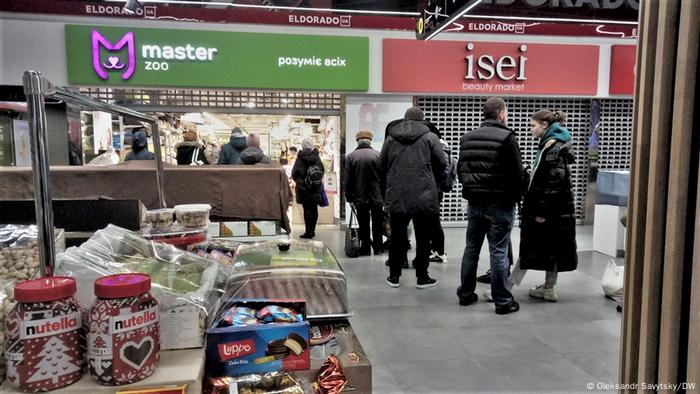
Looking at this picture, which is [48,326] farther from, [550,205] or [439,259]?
[439,259]

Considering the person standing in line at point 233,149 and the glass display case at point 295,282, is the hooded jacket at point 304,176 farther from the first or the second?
the glass display case at point 295,282

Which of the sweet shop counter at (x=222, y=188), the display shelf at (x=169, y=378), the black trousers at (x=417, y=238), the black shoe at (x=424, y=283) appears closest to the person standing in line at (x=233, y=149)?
the black trousers at (x=417, y=238)

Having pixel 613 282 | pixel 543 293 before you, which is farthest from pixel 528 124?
pixel 543 293

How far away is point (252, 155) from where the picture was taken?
206 inches

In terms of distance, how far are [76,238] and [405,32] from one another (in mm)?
6559

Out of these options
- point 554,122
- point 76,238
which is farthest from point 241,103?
point 76,238

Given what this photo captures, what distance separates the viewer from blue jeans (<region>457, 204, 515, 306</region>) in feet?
12.2

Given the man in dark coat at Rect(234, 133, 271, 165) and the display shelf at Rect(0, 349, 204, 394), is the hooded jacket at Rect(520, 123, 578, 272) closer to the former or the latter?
the man in dark coat at Rect(234, 133, 271, 165)

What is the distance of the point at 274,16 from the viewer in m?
7.07

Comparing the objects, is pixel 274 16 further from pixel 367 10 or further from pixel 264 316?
pixel 264 316

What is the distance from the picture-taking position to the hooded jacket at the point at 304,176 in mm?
6602

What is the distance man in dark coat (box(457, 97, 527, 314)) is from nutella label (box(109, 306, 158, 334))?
10.2 ft

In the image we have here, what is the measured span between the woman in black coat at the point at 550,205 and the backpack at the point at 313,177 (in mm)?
3211

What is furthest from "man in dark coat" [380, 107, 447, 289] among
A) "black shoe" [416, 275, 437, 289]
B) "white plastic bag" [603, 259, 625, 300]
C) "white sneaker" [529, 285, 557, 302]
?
"white plastic bag" [603, 259, 625, 300]
